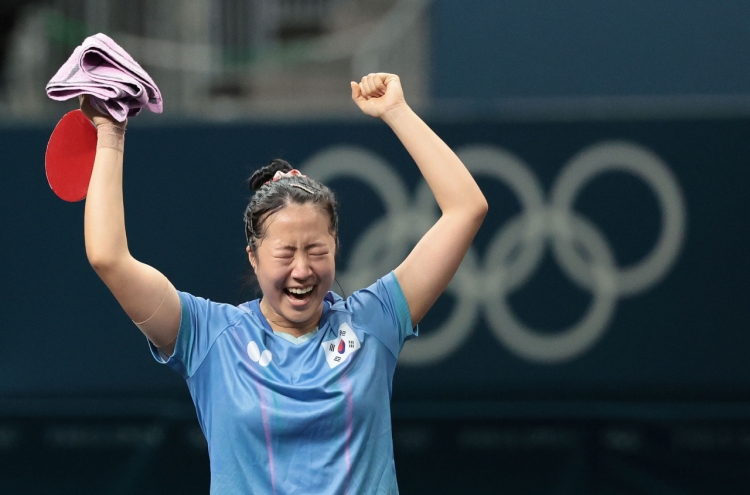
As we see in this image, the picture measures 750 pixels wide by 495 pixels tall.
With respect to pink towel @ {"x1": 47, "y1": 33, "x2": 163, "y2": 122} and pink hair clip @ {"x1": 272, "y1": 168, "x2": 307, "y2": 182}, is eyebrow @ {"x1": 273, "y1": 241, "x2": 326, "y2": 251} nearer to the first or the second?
pink hair clip @ {"x1": 272, "y1": 168, "x2": 307, "y2": 182}

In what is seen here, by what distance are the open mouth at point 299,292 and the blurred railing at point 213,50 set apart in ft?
17.8

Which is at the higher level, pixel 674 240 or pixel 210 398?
pixel 674 240

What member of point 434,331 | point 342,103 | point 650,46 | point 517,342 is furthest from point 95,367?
point 650,46

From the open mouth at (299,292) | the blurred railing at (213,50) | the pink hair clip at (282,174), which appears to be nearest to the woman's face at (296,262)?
the open mouth at (299,292)

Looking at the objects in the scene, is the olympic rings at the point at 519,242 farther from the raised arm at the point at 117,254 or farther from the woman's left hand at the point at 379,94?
the raised arm at the point at 117,254

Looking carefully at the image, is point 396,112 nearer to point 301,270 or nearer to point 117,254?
point 301,270

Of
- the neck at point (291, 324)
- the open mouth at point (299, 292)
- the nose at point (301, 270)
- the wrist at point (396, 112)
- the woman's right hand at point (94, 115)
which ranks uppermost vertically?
the wrist at point (396, 112)

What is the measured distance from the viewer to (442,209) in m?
2.29

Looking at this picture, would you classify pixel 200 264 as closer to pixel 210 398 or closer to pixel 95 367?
pixel 95 367

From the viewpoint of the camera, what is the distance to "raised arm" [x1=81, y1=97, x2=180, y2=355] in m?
2.07

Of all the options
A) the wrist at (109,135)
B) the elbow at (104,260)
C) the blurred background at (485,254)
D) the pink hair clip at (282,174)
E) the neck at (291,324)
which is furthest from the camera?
the blurred background at (485,254)

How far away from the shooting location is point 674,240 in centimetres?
547

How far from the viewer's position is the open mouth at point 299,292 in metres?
2.23

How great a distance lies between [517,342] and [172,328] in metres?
3.53
